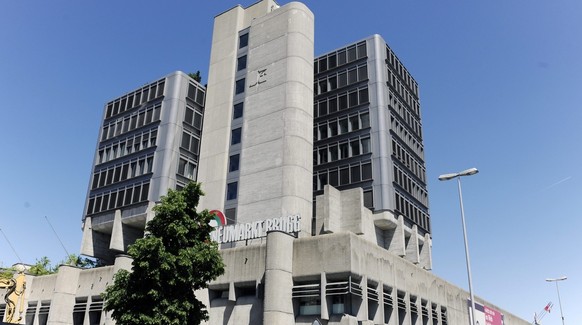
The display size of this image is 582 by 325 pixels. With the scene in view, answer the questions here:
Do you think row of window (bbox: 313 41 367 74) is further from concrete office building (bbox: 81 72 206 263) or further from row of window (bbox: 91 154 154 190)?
row of window (bbox: 91 154 154 190)

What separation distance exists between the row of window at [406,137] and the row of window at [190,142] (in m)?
26.0

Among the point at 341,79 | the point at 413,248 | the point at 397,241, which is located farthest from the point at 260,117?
the point at 413,248

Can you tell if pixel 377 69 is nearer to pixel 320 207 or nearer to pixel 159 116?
pixel 320 207

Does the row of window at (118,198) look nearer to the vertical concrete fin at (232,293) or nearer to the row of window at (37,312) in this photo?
the row of window at (37,312)

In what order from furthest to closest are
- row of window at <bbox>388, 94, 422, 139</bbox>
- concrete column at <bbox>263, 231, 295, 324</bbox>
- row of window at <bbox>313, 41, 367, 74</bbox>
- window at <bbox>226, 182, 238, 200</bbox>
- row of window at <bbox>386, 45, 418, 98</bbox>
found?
row of window at <bbox>386, 45, 418, 98</bbox>
row of window at <bbox>313, 41, 367, 74</bbox>
row of window at <bbox>388, 94, 422, 139</bbox>
window at <bbox>226, 182, 238, 200</bbox>
concrete column at <bbox>263, 231, 295, 324</bbox>

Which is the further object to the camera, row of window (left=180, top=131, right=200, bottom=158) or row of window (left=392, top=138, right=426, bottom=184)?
row of window (left=180, top=131, right=200, bottom=158)

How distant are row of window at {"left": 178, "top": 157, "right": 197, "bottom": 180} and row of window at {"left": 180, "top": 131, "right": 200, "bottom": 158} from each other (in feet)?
4.88

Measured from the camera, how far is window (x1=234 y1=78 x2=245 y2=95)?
65.6m

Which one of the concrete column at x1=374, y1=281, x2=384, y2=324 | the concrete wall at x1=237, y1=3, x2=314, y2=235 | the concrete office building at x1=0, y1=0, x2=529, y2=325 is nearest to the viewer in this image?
the concrete column at x1=374, y1=281, x2=384, y2=324

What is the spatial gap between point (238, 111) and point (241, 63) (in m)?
7.65

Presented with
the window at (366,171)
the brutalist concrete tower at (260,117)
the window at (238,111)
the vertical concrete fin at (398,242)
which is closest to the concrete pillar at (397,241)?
the vertical concrete fin at (398,242)

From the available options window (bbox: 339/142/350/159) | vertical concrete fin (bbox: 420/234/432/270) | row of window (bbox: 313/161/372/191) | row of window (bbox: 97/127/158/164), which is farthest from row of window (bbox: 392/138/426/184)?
row of window (bbox: 97/127/158/164)

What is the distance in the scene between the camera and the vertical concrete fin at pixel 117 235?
60.6 meters

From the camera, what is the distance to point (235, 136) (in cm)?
6319
